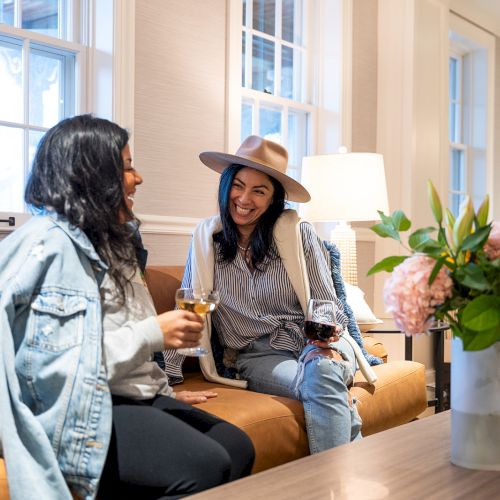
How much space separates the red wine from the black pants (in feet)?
1.79

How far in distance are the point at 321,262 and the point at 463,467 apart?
4.35ft

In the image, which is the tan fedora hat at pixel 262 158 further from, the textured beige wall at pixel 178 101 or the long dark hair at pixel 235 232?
the textured beige wall at pixel 178 101

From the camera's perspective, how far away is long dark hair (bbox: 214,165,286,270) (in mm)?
2689

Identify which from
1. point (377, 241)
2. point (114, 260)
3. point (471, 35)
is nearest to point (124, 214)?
point (114, 260)

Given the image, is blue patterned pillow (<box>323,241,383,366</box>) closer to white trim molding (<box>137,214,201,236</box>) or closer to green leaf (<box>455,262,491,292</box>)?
white trim molding (<box>137,214,201,236</box>)

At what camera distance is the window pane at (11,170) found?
294 cm

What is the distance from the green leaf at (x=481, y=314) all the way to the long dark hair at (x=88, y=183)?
2.79 feet

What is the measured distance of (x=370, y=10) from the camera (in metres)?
4.80

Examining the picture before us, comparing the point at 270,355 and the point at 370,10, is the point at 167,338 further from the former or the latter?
the point at 370,10

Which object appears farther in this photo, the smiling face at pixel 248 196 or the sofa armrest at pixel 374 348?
the sofa armrest at pixel 374 348

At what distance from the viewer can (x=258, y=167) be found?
2.68 meters

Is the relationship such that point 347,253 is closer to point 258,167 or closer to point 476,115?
point 258,167

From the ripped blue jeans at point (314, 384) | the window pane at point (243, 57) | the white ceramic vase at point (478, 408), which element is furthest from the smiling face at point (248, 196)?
the window pane at point (243, 57)

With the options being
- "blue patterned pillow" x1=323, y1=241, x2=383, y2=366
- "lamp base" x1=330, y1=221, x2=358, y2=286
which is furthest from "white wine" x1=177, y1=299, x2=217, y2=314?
"lamp base" x1=330, y1=221, x2=358, y2=286
